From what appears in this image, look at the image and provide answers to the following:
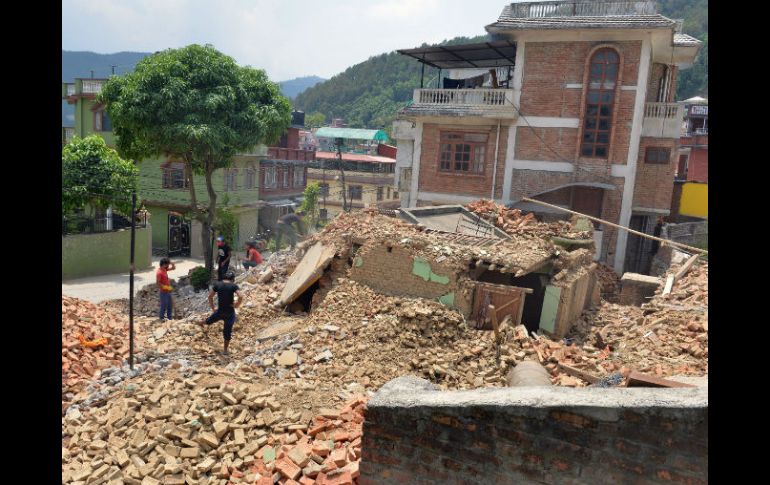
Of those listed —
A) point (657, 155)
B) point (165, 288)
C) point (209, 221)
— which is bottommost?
point (165, 288)

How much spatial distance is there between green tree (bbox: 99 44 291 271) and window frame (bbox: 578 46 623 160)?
10.3 meters

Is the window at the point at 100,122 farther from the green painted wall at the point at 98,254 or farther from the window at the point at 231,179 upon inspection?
the green painted wall at the point at 98,254

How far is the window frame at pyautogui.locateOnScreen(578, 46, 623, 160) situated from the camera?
18.5 m

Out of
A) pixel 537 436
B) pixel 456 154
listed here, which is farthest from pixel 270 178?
pixel 537 436

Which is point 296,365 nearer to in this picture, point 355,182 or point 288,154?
point 288,154

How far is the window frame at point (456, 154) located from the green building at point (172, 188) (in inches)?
418

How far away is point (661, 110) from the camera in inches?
744

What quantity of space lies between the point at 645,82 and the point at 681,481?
57.9ft

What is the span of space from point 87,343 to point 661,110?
18.4 metres

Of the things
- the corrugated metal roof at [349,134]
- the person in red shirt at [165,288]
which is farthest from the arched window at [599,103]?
the corrugated metal roof at [349,134]

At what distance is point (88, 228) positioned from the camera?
19.8 meters

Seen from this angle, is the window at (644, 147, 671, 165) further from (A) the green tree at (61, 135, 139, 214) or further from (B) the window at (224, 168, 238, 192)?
(B) the window at (224, 168, 238, 192)

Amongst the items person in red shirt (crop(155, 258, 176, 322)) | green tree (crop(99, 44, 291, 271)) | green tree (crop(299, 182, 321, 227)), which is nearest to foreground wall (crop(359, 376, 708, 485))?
person in red shirt (crop(155, 258, 176, 322))
